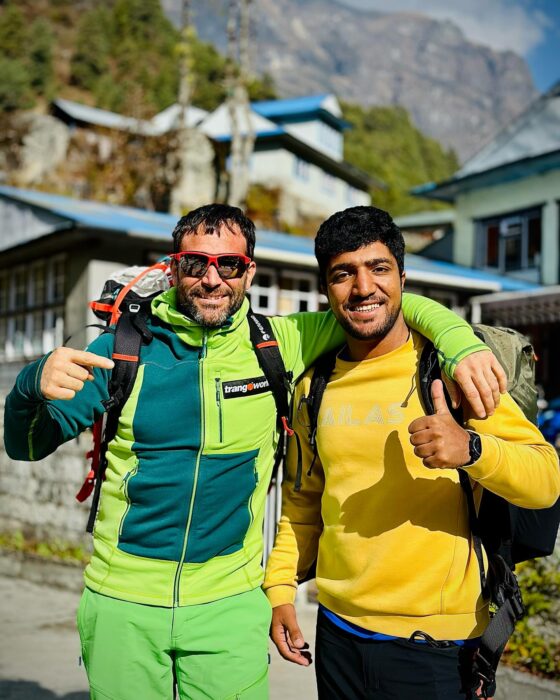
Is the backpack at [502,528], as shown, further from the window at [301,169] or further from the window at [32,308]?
the window at [301,169]

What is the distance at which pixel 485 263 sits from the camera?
69.0 feet

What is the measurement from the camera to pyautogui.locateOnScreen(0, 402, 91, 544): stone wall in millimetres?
7793

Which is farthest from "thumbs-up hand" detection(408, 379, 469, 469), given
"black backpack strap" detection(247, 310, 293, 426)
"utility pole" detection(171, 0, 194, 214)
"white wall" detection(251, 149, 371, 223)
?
"white wall" detection(251, 149, 371, 223)

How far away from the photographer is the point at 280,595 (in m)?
2.46

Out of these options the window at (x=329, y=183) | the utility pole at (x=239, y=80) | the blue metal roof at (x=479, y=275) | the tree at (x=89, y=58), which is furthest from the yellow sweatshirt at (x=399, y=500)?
the tree at (x=89, y=58)

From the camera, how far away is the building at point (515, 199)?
755 inches

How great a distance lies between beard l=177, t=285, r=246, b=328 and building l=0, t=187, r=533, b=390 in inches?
350

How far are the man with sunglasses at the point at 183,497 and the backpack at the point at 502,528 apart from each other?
194 mm

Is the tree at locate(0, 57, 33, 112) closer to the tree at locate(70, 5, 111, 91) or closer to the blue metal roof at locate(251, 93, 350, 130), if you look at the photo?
the tree at locate(70, 5, 111, 91)

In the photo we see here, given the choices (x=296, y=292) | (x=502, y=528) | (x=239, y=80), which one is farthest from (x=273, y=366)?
(x=239, y=80)

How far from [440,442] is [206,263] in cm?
107

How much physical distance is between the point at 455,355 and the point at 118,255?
35.3ft

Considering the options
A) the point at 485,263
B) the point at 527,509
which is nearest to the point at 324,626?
the point at 527,509

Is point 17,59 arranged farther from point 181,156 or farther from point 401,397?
point 401,397
